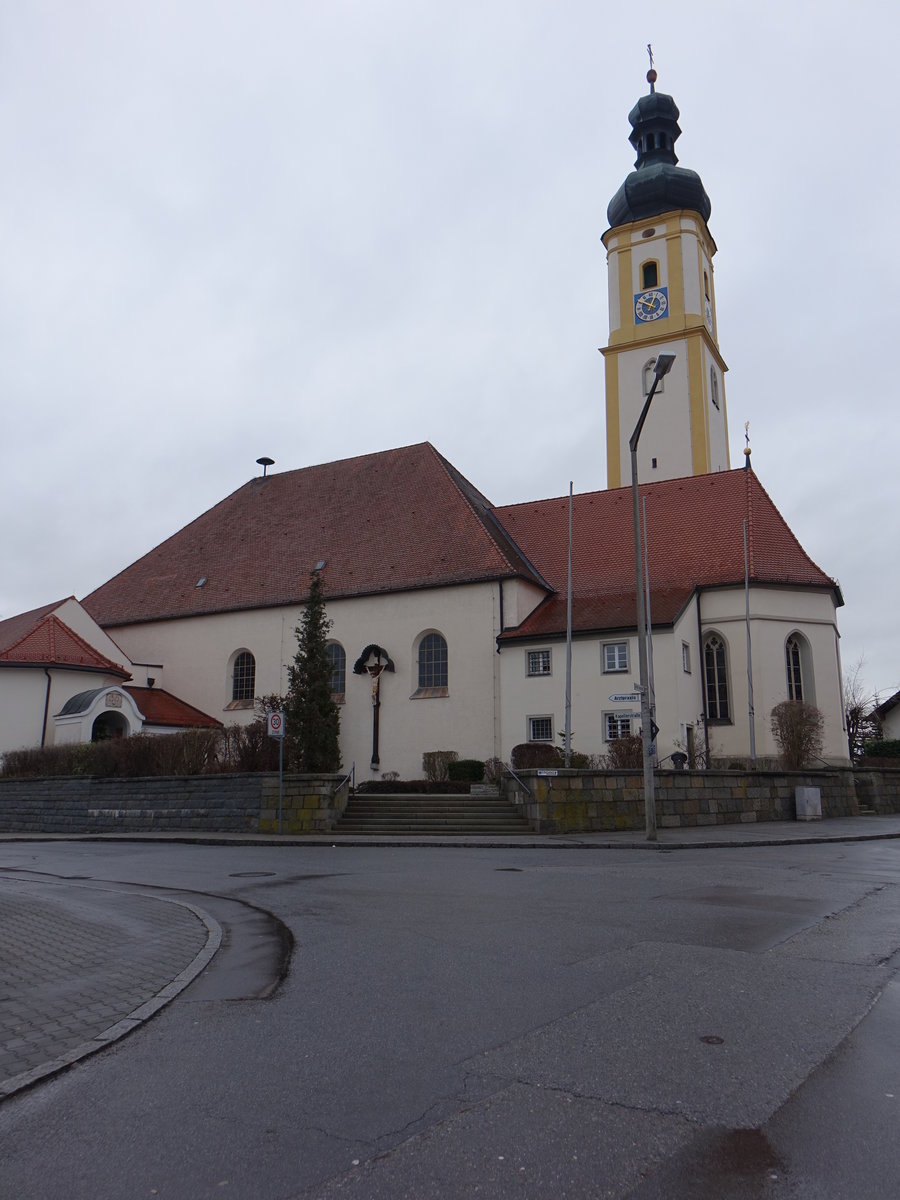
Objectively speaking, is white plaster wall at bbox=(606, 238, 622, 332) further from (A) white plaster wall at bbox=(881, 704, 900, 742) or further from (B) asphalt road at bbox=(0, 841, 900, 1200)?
(B) asphalt road at bbox=(0, 841, 900, 1200)

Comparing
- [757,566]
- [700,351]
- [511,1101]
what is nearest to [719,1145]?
[511,1101]

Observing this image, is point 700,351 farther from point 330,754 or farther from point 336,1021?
point 336,1021

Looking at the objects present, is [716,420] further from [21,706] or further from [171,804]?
[171,804]

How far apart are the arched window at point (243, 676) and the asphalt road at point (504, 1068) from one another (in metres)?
28.3

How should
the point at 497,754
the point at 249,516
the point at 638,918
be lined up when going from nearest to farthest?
the point at 638,918, the point at 497,754, the point at 249,516

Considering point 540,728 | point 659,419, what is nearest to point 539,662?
point 540,728

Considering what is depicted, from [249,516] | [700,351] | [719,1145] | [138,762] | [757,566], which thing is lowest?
[719,1145]

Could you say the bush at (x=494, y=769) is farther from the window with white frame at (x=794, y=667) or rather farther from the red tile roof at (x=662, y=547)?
the window with white frame at (x=794, y=667)

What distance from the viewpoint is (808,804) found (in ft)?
84.3

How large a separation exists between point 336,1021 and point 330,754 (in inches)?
931

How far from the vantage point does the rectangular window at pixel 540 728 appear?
30.7m

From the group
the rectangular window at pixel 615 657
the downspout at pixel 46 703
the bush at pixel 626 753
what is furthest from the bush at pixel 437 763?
A: the downspout at pixel 46 703

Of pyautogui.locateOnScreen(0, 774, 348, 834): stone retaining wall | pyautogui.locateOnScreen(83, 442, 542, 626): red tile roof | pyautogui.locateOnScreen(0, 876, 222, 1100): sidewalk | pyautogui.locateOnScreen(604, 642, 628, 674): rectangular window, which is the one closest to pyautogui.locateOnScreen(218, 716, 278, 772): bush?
pyautogui.locateOnScreen(0, 774, 348, 834): stone retaining wall

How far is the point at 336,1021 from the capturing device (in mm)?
5816
